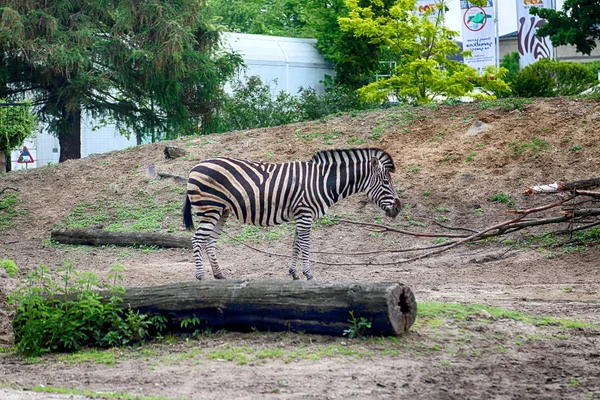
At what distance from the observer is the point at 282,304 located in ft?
27.6

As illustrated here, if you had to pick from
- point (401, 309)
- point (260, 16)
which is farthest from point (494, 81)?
point (260, 16)

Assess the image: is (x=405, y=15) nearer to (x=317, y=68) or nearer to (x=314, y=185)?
(x=317, y=68)

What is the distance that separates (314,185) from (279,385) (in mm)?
5493

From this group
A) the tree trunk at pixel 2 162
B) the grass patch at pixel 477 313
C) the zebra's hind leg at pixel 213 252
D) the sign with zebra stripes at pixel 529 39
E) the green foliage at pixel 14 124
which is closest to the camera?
the grass patch at pixel 477 313

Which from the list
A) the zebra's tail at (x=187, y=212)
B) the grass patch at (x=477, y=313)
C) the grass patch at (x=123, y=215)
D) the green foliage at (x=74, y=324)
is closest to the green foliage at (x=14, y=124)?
the grass patch at (x=123, y=215)

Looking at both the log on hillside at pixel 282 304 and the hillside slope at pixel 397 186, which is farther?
the hillside slope at pixel 397 186

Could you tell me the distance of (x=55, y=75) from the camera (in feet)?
82.8

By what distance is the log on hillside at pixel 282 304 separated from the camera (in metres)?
8.07

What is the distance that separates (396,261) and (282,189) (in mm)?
3462

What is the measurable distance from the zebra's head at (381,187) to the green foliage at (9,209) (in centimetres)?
1055

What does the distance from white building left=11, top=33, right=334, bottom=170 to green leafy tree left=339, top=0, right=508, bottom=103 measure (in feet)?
29.2

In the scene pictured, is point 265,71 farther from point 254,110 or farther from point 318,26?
point 254,110

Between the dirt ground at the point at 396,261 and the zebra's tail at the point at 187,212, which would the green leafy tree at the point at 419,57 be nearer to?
the dirt ground at the point at 396,261

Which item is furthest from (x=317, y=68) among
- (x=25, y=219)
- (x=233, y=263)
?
(x=233, y=263)
